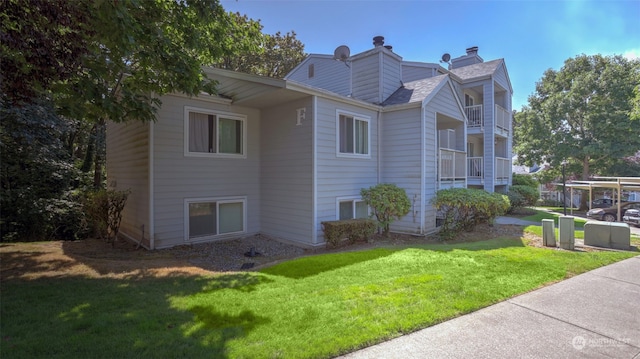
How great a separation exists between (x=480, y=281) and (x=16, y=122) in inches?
494

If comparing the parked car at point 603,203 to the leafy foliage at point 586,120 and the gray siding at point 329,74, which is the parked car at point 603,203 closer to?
the leafy foliage at point 586,120

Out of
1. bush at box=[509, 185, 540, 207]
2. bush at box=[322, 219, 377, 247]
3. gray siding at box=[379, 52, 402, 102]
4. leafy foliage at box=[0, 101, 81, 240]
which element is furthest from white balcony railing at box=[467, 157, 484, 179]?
leafy foliage at box=[0, 101, 81, 240]

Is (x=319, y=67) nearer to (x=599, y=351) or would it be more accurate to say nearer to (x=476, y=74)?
(x=476, y=74)

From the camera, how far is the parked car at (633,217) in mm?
14681

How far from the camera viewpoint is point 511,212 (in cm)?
1788

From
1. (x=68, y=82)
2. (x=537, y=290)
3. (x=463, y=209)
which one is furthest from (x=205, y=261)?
(x=463, y=209)

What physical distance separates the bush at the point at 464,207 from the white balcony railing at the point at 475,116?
862cm

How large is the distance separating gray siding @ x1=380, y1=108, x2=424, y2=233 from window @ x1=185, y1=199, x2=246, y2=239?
5.33 m

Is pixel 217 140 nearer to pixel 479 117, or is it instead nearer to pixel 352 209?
pixel 352 209

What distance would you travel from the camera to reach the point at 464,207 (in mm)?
10352

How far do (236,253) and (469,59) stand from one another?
21870 mm

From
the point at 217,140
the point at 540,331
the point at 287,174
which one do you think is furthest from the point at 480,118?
the point at 540,331

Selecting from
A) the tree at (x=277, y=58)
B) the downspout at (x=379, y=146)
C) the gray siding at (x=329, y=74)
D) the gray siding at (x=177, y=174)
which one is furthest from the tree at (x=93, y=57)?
the tree at (x=277, y=58)

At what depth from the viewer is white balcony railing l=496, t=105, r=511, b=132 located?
61.4 ft
